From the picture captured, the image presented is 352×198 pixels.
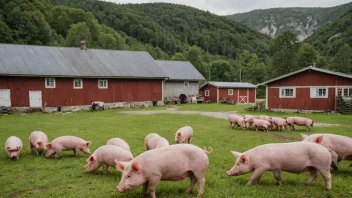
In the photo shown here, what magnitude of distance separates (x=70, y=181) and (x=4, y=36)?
6056cm

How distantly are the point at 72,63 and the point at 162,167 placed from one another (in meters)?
29.0

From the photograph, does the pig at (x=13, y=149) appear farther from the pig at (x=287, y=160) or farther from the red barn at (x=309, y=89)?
the red barn at (x=309, y=89)

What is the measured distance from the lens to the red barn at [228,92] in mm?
43562

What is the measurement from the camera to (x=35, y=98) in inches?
1096

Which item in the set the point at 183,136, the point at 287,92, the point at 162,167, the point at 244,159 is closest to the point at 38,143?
the point at 183,136

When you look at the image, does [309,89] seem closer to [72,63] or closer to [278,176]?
[278,176]

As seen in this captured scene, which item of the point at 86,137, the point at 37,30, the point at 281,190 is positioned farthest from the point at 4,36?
the point at 281,190

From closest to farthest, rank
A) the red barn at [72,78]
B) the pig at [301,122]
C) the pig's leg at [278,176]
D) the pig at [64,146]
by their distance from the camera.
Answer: the pig's leg at [278,176] → the pig at [64,146] → the pig at [301,122] → the red barn at [72,78]

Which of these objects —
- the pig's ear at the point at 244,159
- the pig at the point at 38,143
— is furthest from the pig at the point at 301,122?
the pig at the point at 38,143

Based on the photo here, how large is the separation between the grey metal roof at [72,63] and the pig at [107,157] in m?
23.3

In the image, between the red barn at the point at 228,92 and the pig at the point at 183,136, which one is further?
the red barn at the point at 228,92

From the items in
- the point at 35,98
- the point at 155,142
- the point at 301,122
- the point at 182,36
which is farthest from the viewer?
the point at 182,36

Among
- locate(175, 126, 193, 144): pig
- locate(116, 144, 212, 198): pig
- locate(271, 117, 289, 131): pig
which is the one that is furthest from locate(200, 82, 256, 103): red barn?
locate(116, 144, 212, 198): pig

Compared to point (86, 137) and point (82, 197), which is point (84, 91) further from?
point (82, 197)
